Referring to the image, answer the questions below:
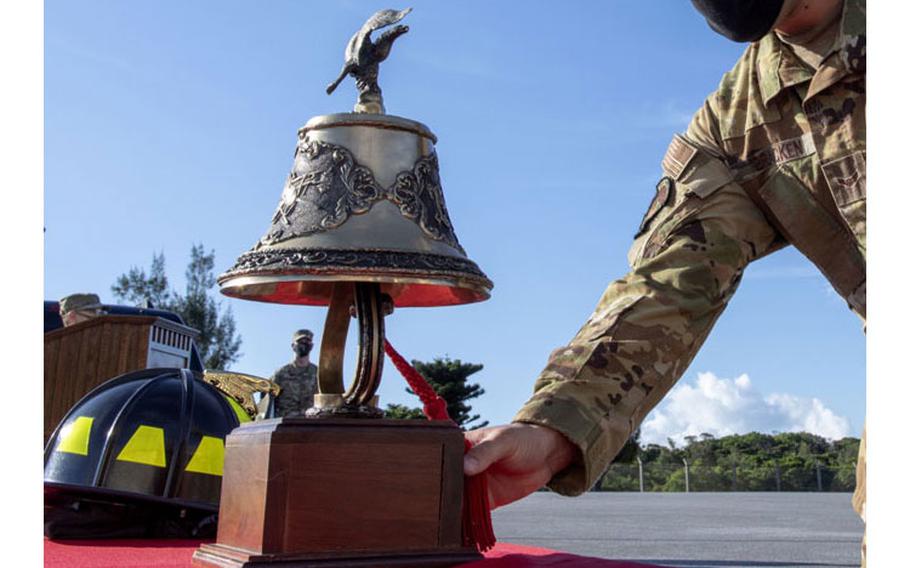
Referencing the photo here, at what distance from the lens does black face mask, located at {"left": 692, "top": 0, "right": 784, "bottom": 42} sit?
1735mm

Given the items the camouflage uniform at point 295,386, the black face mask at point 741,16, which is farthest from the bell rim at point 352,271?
the camouflage uniform at point 295,386

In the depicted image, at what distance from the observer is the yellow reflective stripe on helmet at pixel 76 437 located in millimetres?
3020

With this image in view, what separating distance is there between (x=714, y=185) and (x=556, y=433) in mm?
600

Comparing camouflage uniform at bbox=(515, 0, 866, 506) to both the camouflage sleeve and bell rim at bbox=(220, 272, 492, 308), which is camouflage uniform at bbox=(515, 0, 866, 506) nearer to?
the camouflage sleeve

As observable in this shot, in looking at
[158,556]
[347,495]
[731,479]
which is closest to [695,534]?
[158,556]

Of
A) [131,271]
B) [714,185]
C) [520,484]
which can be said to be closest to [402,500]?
[520,484]

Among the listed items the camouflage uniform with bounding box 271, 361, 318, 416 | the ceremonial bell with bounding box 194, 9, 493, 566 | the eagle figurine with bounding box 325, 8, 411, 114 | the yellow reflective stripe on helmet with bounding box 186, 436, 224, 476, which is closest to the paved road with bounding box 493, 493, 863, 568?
the yellow reflective stripe on helmet with bounding box 186, 436, 224, 476

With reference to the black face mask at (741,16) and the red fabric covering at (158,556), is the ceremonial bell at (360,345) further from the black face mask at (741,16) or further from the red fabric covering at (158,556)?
the black face mask at (741,16)

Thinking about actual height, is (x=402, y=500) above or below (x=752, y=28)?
below

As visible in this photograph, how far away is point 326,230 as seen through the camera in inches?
74.7

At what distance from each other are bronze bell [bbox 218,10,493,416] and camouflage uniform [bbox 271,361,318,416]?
21.5 ft

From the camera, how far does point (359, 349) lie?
196 centimetres

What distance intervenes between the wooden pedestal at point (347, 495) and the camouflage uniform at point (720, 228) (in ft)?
0.67

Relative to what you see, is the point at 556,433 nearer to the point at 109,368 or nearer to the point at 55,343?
the point at 109,368
